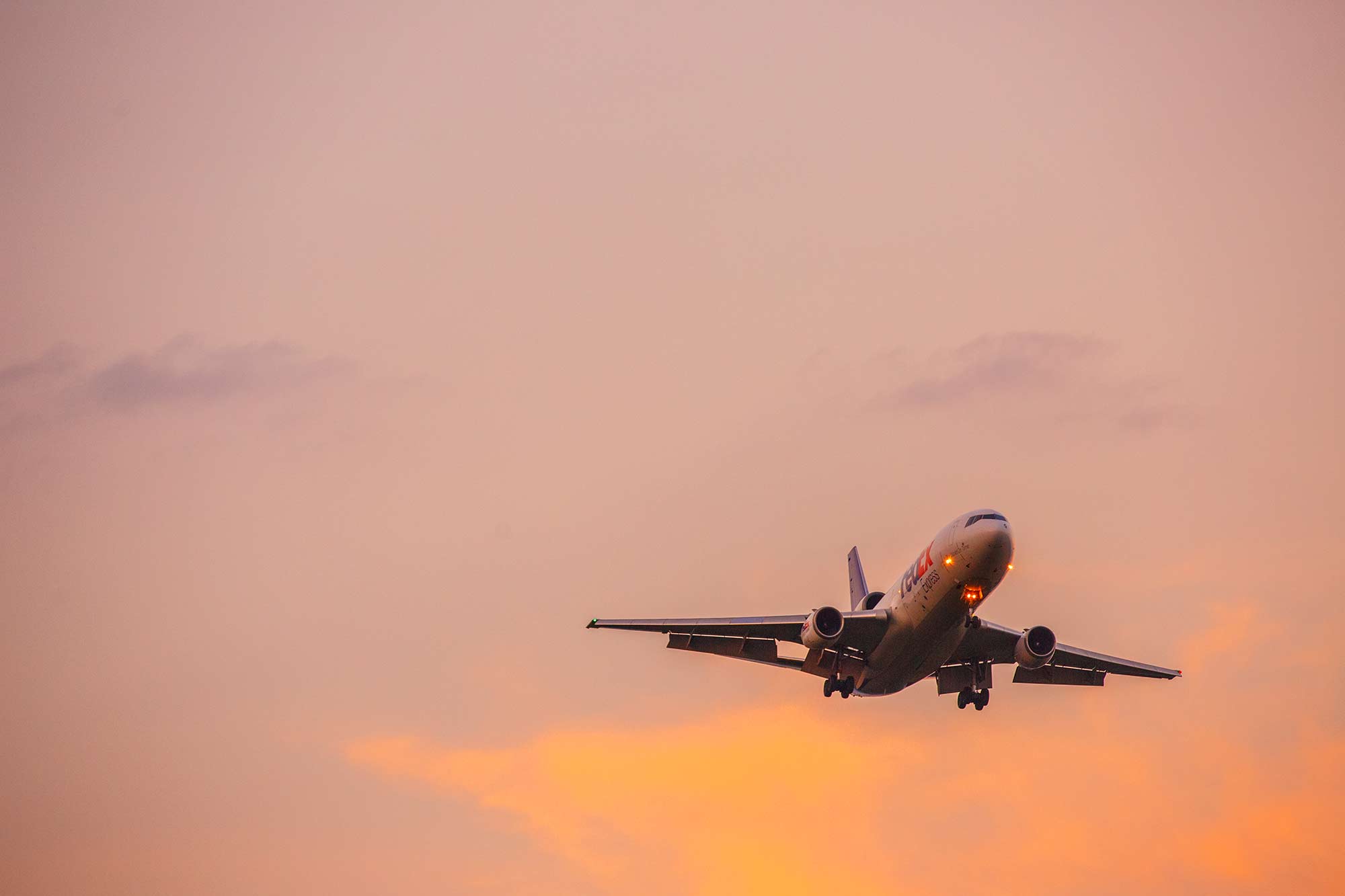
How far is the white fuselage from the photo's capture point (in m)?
54.0

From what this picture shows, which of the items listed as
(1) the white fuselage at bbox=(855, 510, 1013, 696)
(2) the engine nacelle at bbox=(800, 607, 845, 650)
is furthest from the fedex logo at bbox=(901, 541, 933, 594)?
(2) the engine nacelle at bbox=(800, 607, 845, 650)

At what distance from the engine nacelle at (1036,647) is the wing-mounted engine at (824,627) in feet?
23.7

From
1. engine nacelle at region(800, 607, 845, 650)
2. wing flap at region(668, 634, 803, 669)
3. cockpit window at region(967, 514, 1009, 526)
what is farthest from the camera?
wing flap at region(668, 634, 803, 669)

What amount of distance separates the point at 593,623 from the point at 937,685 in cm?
1493

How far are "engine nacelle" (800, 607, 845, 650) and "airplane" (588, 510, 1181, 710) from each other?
0.03 meters

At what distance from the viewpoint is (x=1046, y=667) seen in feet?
231

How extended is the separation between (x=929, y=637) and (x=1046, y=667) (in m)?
14.0

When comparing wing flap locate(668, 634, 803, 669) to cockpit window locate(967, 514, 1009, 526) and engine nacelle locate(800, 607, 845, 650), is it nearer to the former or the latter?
engine nacelle locate(800, 607, 845, 650)

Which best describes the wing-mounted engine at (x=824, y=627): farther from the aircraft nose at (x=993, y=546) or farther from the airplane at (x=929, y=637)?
the aircraft nose at (x=993, y=546)

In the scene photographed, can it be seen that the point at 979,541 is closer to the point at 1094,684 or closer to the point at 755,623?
the point at 755,623

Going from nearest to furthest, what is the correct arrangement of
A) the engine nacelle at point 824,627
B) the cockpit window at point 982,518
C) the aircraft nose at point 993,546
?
the aircraft nose at point 993,546
the cockpit window at point 982,518
the engine nacelle at point 824,627

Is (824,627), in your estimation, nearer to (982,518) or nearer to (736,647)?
(736,647)

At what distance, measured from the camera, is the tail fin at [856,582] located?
239 ft

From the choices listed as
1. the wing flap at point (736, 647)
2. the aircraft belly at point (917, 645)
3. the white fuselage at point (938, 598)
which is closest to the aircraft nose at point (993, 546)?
the white fuselage at point (938, 598)
